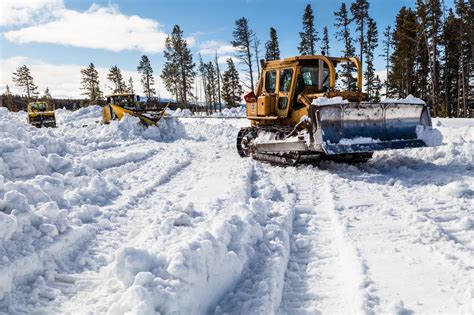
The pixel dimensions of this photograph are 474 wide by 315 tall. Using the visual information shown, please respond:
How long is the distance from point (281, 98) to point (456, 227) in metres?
6.52

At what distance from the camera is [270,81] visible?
10781 mm

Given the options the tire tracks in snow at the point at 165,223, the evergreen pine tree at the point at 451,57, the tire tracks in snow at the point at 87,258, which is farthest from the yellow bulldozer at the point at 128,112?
the evergreen pine tree at the point at 451,57

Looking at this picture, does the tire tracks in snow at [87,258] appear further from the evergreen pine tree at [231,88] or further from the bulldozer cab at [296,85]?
the evergreen pine tree at [231,88]

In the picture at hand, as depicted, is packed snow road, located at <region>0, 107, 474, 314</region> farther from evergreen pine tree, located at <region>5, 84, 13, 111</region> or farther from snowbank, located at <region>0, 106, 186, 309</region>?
evergreen pine tree, located at <region>5, 84, 13, 111</region>

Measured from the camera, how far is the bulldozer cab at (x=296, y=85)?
9359 millimetres

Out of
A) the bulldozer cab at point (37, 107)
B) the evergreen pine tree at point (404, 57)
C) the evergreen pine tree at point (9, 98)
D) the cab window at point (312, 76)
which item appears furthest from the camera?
the evergreen pine tree at point (9, 98)

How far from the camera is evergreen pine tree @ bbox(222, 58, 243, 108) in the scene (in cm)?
5509

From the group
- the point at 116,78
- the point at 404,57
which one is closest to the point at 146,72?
the point at 116,78

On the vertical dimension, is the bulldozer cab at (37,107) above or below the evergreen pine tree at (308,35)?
below

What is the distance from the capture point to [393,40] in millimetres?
40438

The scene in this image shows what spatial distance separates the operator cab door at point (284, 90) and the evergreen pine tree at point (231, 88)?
148 feet

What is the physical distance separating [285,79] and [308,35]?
32761 mm

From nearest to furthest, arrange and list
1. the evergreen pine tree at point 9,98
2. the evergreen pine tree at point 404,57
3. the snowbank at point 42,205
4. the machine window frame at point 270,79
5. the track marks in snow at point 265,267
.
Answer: the track marks in snow at point 265,267, the snowbank at point 42,205, the machine window frame at point 270,79, the evergreen pine tree at point 404,57, the evergreen pine tree at point 9,98

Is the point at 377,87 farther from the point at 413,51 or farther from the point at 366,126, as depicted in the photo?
the point at 366,126
